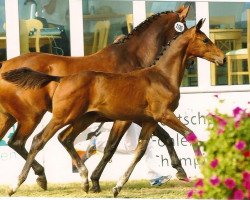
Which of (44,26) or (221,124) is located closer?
(221,124)

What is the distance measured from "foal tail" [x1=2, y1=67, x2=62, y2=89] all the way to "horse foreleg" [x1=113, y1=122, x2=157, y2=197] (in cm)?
104

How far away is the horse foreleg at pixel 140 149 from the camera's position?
408 inches

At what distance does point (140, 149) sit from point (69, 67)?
4.26 ft

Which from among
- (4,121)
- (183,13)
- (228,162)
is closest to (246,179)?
(228,162)

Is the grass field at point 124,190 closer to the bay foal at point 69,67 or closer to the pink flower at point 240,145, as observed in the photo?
the bay foal at point 69,67

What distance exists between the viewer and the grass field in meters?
10.8

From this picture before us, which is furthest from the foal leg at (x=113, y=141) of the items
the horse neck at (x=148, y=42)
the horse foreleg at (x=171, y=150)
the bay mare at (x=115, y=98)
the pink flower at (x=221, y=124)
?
the pink flower at (x=221, y=124)

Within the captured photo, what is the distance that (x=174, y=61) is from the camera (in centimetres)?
1085

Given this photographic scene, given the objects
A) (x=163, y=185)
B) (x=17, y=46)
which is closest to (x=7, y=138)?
(x=17, y=46)

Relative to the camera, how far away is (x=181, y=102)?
12508mm

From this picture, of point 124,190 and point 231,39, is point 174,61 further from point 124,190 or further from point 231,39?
point 231,39

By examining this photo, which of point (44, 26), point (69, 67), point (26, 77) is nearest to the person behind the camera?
point (26, 77)

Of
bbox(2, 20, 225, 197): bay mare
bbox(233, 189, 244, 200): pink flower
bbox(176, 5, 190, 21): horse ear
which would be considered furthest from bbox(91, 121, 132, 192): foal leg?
bbox(233, 189, 244, 200): pink flower

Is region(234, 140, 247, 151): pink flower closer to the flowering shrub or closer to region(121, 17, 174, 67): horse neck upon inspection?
the flowering shrub
